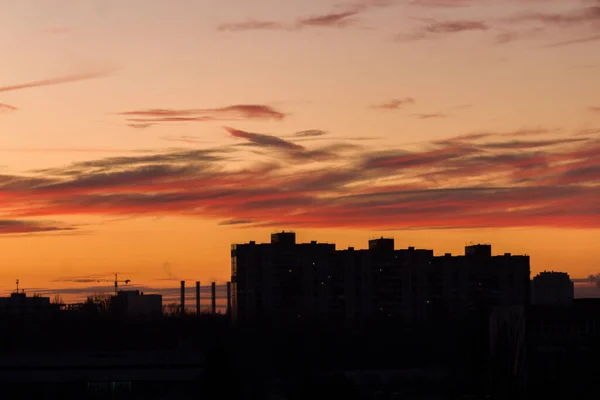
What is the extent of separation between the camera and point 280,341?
490ft

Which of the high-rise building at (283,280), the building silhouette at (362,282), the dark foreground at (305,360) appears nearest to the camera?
the dark foreground at (305,360)

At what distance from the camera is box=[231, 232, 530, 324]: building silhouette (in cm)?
16675

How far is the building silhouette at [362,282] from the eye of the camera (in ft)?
547

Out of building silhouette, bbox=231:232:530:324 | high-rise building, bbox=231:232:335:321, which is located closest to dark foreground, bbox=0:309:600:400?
building silhouette, bbox=231:232:530:324

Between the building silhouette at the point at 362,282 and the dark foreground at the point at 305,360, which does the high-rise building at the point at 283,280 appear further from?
the dark foreground at the point at 305,360

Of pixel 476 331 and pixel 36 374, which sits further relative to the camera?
pixel 36 374

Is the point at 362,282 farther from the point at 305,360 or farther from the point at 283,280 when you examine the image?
the point at 305,360

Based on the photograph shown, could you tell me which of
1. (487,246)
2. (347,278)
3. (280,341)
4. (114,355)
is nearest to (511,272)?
(487,246)

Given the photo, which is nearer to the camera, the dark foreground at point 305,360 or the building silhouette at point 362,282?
the dark foreground at point 305,360

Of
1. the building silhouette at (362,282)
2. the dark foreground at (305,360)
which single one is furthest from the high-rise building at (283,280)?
the dark foreground at (305,360)

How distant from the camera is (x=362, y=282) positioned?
550 ft

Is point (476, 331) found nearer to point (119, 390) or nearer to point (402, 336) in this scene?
point (119, 390)

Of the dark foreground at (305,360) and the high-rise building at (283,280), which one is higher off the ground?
the high-rise building at (283,280)

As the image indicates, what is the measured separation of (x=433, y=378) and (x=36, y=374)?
124ft
